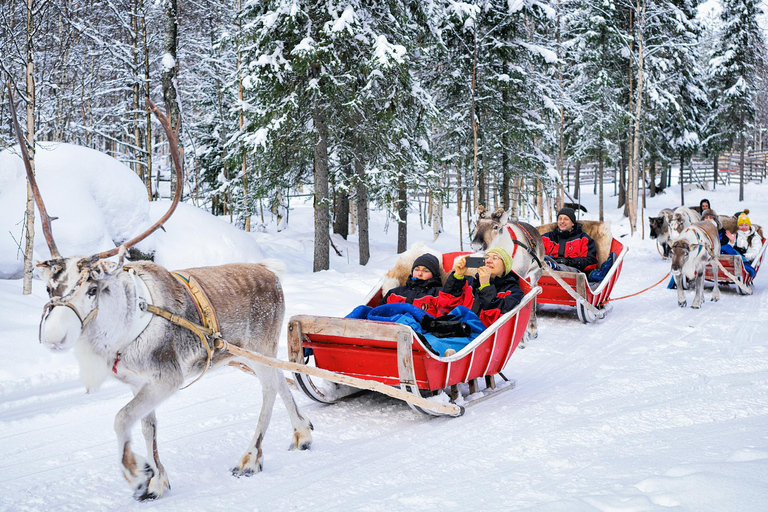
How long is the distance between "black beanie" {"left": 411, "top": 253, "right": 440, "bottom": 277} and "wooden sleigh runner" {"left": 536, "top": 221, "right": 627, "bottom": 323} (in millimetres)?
2701

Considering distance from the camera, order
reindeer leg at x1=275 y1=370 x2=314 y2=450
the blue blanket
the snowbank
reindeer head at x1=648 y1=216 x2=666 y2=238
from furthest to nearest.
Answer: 1. reindeer head at x1=648 y1=216 x2=666 y2=238
2. the snowbank
3. the blue blanket
4. reindeer leg at x1=275 y1=370 x2=314 y2=450

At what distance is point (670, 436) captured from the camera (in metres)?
4.39

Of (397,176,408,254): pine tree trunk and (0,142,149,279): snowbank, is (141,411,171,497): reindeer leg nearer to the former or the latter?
(0,142,149,279): snowbank

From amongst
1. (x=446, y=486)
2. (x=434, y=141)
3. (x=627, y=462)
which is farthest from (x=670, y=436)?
(x=434, y=141)

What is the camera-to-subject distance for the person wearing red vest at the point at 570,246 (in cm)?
993

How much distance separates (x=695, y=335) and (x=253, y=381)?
19.3ft

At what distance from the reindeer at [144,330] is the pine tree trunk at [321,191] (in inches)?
348

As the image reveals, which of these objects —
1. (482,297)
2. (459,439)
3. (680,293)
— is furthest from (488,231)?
(459,439)

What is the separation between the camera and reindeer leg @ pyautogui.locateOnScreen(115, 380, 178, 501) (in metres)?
3.37

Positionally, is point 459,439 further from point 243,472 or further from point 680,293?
point 680,293

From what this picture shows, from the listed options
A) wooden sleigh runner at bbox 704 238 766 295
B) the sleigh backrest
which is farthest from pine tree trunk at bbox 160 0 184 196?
wooden sleigh runner at bbox 704 238 766 295

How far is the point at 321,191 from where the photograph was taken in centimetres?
1317

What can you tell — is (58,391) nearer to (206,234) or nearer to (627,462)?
(627,462)

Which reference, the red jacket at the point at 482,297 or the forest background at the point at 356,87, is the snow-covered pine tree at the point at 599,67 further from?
the red jacket at the point at 482,297
